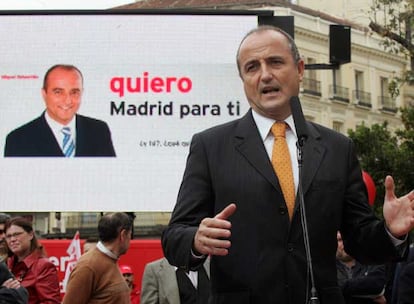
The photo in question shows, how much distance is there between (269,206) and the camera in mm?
3600

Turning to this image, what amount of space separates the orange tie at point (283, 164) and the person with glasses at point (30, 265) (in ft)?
14.8

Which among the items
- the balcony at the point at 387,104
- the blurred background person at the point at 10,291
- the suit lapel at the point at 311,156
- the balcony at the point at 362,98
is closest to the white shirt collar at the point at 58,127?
the blurred background person at the point at 10,291

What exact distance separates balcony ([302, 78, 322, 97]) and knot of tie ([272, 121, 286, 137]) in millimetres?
54511

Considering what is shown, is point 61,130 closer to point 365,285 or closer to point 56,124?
point 56,124

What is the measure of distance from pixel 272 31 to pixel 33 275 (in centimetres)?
468

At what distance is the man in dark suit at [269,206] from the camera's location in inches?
140

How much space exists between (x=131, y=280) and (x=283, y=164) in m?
8.47

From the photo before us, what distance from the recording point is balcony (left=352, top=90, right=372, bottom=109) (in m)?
61.8

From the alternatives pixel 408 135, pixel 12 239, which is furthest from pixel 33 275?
pixel 408 135

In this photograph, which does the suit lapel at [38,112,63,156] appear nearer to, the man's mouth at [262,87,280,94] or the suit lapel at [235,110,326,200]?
the suit lapel at [235,110,326,200]

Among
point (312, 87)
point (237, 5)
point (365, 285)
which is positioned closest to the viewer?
point (365, 285)

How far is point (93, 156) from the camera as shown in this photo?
10453mm

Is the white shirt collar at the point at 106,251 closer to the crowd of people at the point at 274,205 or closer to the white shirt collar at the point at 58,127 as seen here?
the white shirt collar at the point at 58,127

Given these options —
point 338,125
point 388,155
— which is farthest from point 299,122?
point 338,125
